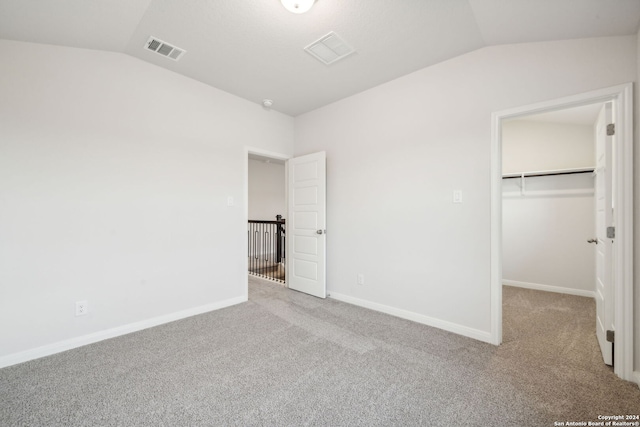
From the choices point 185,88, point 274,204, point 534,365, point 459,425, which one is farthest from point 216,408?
point 274,204

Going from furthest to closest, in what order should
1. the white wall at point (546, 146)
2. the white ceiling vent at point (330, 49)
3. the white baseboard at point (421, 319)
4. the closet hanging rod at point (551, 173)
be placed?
the white wall at point (546, 146) → the closet hanging rod at point (551, 173) → the white baseboard at point (421, 319) → the white ceiling vent at point (330, 49)

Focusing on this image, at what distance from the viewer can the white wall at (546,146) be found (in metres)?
3.83

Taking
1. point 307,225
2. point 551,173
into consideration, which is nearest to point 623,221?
point 551,173

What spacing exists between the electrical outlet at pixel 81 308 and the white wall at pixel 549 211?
5.48 metres

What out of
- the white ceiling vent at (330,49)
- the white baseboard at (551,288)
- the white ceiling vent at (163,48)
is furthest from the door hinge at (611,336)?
the white ceiling vent at (163,48)

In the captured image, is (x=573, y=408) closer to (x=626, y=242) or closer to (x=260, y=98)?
(x=626, y=242)

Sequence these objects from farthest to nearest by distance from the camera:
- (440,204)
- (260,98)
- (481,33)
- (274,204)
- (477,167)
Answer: (274,204) → (260,98) → (440,204) → (477,167) → (481,33)

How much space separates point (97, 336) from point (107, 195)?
1.29m

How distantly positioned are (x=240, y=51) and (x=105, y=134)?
4.87 feet

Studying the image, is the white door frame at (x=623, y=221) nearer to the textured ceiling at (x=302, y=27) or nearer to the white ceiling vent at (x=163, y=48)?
the textured ceiling at (x=302, y=27)

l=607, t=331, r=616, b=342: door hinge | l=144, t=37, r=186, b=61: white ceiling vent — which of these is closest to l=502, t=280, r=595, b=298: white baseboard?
l=607, t=331, r=616, b=342: door hinge

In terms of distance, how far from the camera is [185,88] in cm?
303

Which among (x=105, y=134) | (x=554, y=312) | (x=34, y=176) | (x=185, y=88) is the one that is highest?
(x=185, y=88)

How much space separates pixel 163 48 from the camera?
2.49 m
